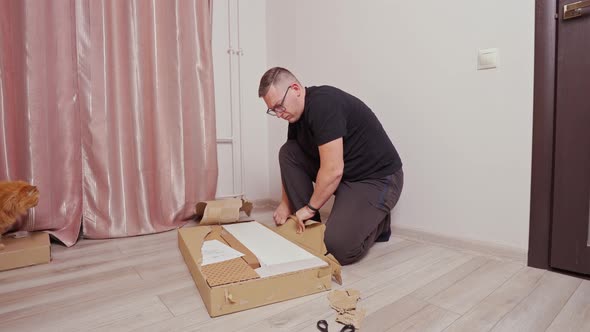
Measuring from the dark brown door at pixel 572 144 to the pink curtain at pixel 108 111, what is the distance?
1528 mm

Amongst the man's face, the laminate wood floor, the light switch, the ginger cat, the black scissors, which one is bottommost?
the laminate wood floor

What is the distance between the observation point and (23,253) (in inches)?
47.1

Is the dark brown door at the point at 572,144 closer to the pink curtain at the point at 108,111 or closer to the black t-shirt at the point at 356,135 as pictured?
the black t-shirt at the point at 356,135

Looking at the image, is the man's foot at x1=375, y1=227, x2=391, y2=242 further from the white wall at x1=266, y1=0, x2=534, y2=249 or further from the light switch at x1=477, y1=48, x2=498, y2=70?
the light switch at x1=477, y1=48, x2=498, y2=70

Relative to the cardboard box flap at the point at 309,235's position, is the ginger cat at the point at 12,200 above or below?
above

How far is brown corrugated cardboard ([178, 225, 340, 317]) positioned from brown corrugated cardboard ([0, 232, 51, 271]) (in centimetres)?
66

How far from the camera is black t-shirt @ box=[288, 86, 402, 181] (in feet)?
4.07

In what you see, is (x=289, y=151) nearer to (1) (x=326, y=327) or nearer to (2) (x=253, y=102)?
(2) (x=253, y=102)

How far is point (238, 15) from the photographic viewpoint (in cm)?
211

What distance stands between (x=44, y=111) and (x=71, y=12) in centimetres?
46

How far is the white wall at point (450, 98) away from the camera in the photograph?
1.16 metres

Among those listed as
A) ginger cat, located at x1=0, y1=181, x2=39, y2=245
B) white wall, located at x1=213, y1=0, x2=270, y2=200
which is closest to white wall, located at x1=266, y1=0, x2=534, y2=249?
white wall, located at x1=213, y1=0, x2=270, y2=200

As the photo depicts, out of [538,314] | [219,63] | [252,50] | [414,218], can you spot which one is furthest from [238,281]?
[252,50]

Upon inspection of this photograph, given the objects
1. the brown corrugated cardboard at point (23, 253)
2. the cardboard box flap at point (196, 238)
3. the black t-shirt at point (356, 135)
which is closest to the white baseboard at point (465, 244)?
the black t-shirt at point (356, 135)
